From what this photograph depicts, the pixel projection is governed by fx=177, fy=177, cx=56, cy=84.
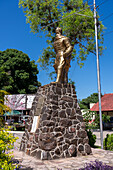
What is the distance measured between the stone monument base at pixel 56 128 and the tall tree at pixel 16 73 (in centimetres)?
1768

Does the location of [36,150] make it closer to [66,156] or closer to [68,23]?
[66,156]

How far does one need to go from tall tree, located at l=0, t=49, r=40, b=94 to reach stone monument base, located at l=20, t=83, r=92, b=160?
17682mm

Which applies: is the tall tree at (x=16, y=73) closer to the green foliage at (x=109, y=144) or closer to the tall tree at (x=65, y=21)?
the tall tree at (x=65, y=21)

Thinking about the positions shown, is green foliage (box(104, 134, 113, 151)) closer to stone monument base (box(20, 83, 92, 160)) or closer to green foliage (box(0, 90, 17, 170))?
stone monument base (box(20, 83, 92, 160))

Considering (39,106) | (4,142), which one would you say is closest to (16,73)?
(39,106)

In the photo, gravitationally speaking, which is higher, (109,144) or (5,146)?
(5,146)

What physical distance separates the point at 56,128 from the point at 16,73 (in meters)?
20.5

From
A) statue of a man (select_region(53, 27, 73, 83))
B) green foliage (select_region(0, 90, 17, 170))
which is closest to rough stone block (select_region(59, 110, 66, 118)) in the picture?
statue of a man (select_region(53, 27, 73, 83))

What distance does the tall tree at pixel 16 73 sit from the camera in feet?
83.0

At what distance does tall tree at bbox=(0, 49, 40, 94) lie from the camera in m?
25.3

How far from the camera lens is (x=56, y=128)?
23.4 ft

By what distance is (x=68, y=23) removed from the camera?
18688 mm

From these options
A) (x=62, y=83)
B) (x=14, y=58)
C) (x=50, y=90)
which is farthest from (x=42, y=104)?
(x=14, y=58)

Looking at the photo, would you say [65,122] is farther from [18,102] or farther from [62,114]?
[18,102]
